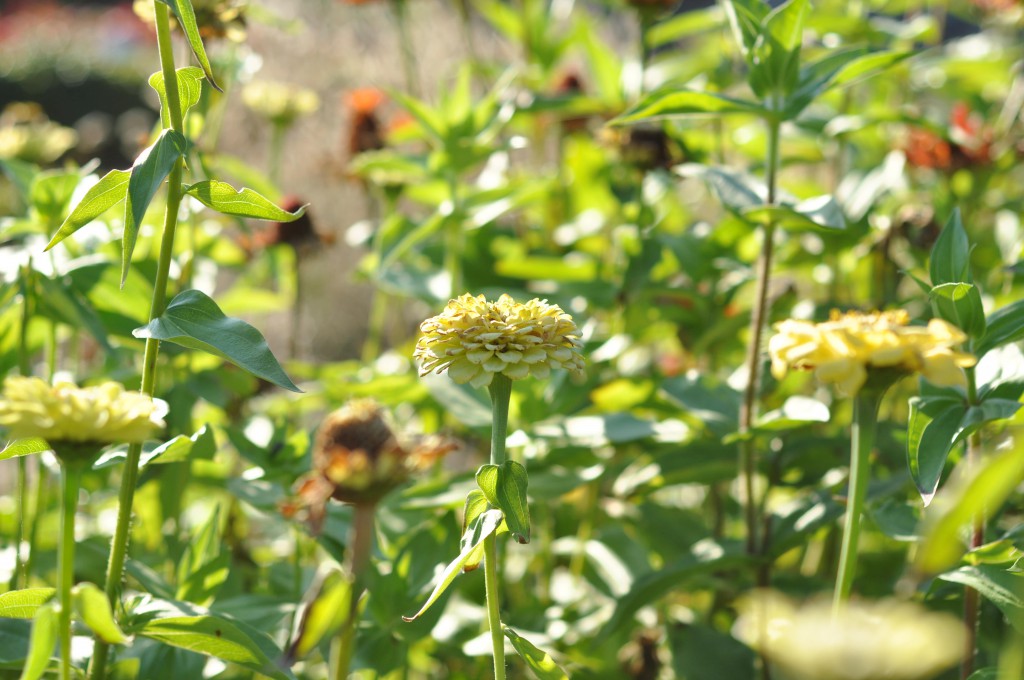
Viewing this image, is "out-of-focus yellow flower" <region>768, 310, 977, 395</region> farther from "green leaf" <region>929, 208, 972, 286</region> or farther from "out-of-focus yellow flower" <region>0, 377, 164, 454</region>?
"out-of-focus yellow flower" <region>0, 377, 164, 454</region>

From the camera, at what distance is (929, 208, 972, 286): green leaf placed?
0.78 m

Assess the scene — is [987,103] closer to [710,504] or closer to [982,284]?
[982,284]

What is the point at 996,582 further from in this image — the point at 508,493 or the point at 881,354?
the point at 508,493

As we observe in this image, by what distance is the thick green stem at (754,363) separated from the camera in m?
0.92

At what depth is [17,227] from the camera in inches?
37.0

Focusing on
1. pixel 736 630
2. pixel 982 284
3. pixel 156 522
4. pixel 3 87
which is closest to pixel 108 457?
pixel 156 522

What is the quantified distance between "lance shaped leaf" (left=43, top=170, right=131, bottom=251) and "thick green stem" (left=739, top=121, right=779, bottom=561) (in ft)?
1.86

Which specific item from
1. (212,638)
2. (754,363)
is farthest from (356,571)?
(754,363)

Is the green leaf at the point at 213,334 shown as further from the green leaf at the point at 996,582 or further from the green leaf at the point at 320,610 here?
the green leaf at the point at 996,582

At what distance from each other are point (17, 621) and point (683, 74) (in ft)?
3.92

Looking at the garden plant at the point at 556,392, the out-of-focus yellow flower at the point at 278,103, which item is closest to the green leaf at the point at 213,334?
the garden plant at the point at 556,392

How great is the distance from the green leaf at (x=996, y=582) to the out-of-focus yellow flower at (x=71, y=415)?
57 centimetres

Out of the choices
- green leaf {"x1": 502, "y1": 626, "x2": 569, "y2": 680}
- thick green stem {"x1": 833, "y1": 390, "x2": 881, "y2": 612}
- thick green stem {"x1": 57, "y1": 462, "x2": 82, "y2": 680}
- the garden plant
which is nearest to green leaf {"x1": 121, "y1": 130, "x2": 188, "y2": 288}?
the garden plant

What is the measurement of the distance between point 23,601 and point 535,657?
1.18ft
